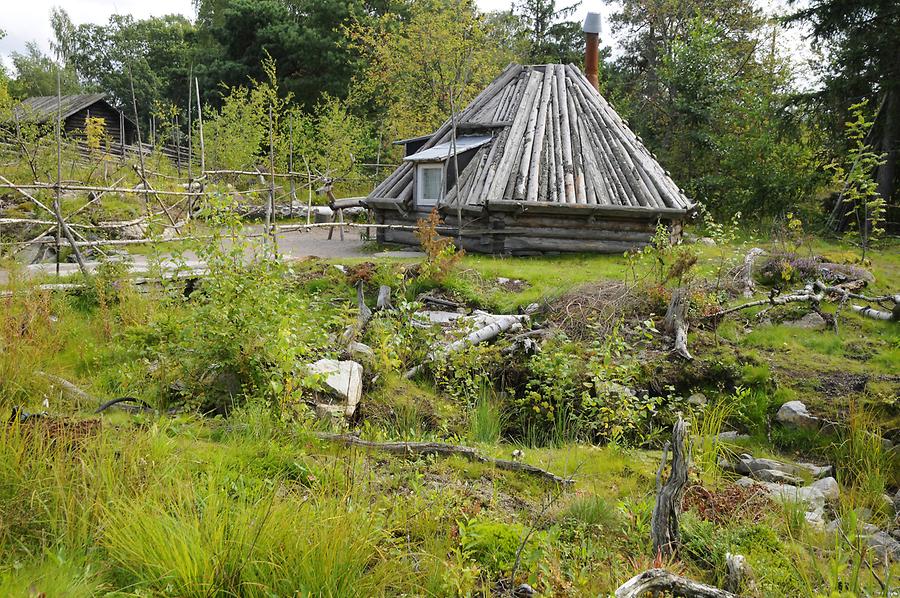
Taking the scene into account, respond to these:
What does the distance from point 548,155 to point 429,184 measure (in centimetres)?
264

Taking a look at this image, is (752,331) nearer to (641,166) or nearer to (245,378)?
(245,378)

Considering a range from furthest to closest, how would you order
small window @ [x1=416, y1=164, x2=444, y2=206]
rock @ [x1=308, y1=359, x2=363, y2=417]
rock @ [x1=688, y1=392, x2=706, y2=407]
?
1. small window @ [x1=416, y1=164, x2=444, y2=206]
2. rock @ [x1=688, y1=392, x2=706, y2=407]
3. rock @ [x1=308, y1=359, x2=363, y2=417]

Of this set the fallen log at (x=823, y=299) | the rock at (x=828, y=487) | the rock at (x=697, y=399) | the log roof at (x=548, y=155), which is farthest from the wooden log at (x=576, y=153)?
the rock at (x=828, y=487)

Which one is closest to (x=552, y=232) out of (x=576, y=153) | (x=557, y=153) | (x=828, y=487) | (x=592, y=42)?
(x=557, y=153)

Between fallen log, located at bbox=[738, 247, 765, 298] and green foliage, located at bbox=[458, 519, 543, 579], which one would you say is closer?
green foliage, located at bbox=[458, 519, 543, 579]

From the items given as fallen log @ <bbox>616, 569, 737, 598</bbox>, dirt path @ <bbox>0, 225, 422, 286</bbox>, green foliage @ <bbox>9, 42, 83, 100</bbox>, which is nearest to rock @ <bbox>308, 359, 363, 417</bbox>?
fallen log @ <bbox>616, 569, 737, 598</bbox>

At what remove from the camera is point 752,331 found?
818cm

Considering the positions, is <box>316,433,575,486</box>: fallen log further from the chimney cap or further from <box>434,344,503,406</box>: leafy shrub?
the chimney cap

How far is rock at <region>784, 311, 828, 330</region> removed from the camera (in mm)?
8352

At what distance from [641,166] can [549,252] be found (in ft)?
9.78

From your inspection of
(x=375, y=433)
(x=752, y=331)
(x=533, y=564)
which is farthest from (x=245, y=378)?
(x=752, y=331)

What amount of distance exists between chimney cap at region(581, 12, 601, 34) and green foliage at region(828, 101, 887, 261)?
655cm

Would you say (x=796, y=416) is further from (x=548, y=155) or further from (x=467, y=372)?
(x=548, y=155)

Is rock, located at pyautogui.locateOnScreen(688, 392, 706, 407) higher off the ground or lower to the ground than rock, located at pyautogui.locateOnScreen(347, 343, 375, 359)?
lower
